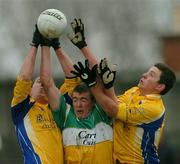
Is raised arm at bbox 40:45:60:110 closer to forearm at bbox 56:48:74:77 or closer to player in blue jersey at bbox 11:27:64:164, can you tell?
player in blue jersey at bbox 11:27:64:164

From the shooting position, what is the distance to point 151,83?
48.5 feet

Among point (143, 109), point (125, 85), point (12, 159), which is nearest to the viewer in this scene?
point (143, 109)

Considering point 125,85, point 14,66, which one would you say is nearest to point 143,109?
point 125,85

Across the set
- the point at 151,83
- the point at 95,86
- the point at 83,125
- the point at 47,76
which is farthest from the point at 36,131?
the point at 151,83

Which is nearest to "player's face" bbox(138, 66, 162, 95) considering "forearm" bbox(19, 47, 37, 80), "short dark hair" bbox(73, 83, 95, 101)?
"short dark hair" bbox(73, 83, 95, 101)

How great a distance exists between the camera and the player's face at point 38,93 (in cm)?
1482


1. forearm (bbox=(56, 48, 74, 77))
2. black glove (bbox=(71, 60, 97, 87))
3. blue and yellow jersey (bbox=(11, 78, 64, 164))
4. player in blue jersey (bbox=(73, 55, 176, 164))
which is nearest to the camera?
black glove (bbox=(71, 60, 97, 87))

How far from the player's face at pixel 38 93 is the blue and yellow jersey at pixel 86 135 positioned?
256 mm

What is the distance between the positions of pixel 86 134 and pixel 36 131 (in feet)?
2.07

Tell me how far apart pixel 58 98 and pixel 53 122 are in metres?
0.36

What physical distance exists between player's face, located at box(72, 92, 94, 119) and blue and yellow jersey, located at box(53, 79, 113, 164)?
0.21 ft

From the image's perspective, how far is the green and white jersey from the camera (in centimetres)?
1475

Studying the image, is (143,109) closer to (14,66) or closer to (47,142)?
(47,142)

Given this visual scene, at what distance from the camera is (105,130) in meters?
14.8
